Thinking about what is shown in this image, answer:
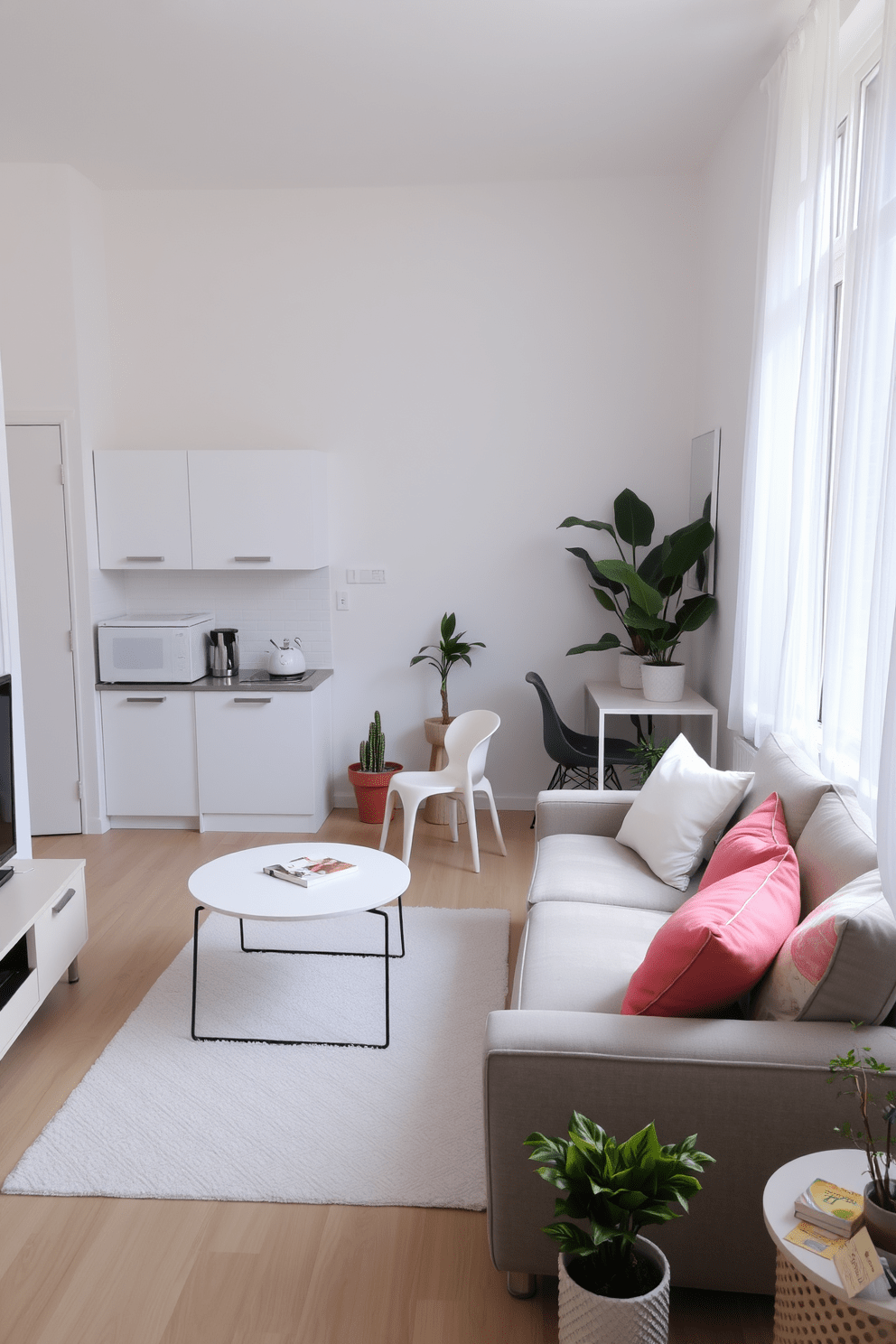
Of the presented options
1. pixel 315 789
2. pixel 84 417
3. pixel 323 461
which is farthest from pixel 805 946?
pixel 84 417

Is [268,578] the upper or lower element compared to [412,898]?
upper

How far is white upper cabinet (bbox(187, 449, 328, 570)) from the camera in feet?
15.9

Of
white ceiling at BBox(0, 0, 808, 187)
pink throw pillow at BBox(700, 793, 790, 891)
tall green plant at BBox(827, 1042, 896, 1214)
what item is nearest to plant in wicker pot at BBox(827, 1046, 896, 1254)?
tall green plant at BBox(827, 1042, 896, 1214)

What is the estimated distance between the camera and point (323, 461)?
507 cm

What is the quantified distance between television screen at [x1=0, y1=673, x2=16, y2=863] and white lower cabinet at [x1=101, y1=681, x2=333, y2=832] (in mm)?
1758

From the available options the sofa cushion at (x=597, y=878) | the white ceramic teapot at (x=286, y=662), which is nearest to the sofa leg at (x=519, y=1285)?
the sofa cushion at (x=597, y=878)

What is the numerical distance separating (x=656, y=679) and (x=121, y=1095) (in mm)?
2777

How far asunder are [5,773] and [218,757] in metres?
1.84

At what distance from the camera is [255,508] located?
488 cm

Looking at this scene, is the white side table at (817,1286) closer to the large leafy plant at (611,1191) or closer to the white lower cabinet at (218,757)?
the large leafy plant at (611,1191)

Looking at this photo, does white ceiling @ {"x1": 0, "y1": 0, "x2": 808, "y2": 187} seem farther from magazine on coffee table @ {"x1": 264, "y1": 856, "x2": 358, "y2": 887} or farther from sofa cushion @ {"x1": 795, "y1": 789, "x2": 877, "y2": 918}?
magazine on coffee table @ {"x1": 264, "y1": 856, "x2": 358, "y2": 887}

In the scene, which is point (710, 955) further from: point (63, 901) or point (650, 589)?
point (650, 589)

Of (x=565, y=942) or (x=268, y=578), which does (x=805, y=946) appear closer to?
(x=565, y=942)

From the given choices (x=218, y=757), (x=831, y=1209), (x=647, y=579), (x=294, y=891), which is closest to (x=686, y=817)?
(x=294, y=891)
